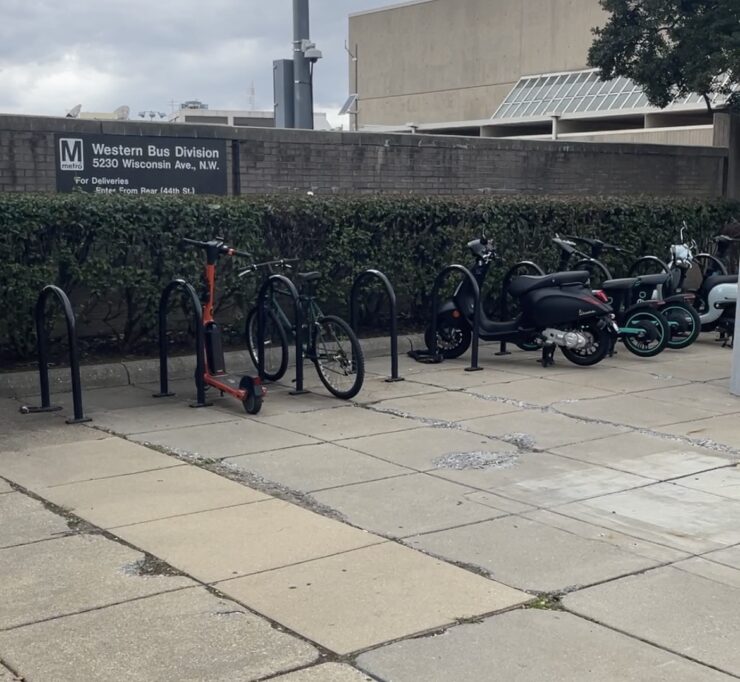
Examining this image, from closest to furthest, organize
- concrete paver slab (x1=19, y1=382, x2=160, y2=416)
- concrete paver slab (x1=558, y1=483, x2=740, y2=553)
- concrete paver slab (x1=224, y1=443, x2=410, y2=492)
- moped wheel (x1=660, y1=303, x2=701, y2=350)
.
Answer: concrete paver slab (x1=558, y1=483, x2=740, y2=553)
concrete paver slab (x1=224, y1=443, x2=410, y2=492)
concrete paver slab (x1=19, y1=382, x2=160, y2=416)
moped wheel (x1=660, y1=303, x2=701, y2=350)

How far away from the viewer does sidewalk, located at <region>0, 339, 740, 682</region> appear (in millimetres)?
4090

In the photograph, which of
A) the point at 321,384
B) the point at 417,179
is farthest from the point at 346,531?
the point at 417,179

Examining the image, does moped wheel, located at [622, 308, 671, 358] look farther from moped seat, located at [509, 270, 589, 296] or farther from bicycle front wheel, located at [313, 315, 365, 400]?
bicycle front wheel, located at [313, 315, 365, 400]

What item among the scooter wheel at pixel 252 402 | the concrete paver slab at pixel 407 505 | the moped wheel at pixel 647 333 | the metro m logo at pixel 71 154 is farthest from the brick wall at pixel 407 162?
the concrete paver slab at pixel 407 505

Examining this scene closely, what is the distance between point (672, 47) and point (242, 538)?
13.4m

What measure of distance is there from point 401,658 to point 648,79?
14.2m

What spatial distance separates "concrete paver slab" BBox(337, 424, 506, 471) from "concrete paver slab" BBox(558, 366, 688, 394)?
199cm

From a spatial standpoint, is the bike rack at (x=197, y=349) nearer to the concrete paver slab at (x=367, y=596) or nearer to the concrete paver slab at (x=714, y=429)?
the concrete paver slab at (x=714, y=429)

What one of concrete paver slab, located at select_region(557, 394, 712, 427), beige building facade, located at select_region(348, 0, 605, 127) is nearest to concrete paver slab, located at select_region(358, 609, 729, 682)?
concrete paver slab, located at select_region(557, 394, 712, 427)

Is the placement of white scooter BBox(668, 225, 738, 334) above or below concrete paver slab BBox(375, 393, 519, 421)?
above

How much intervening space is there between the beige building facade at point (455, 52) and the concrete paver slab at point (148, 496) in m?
56.6

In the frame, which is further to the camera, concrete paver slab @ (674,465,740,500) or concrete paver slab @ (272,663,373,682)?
concrete paver slab @ (674,465,740,500)

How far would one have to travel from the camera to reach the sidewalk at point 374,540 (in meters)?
4.09

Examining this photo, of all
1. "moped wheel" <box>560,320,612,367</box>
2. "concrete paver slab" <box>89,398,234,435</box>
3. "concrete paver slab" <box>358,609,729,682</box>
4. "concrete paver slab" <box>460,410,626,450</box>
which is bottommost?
"concrete paver slab" <box>358,609,729,682</box>
